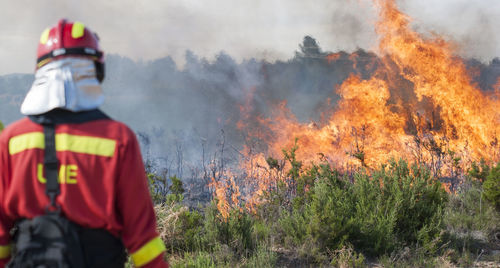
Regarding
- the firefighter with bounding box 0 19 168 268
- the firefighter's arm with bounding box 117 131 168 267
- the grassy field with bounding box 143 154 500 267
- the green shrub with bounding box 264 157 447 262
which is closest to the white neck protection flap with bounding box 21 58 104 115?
the firefighter with bounding box 0 19 168 268

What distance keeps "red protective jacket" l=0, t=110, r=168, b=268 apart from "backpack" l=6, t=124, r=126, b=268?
0.10 feet

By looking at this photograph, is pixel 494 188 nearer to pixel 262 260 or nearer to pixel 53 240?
pixel 262 260

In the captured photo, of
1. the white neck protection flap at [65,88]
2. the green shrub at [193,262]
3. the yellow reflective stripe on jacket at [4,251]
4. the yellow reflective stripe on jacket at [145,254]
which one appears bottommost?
the green shrub at [193,262]

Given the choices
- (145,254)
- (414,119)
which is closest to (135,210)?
(145,254)

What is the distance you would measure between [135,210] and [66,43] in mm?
827

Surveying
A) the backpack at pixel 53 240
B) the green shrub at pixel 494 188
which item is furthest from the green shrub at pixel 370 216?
the backpack at pixel 53 240

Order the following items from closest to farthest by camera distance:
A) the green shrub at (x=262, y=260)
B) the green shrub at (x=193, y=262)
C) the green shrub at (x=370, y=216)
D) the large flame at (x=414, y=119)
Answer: the green shrub at (x=193, y=262) < the green shrub at (x=262, y=260) < the green shrub at (x=370, y=216) < the large flame at (x=414, y=119)

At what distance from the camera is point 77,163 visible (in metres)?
1.67

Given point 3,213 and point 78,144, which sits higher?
point 78,144

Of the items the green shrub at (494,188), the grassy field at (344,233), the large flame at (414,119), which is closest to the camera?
the grassy field at (344,233)

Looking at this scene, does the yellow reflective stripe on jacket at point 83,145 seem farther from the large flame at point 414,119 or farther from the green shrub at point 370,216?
the large flame at point 414,119

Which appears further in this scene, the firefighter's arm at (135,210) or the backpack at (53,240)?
the firefighter's arm at (135,210)

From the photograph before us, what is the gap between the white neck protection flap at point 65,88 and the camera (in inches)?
67.6

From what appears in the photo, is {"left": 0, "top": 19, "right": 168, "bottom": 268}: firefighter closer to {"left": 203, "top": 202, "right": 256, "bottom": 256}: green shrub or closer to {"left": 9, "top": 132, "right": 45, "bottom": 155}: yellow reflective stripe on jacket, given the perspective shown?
{"left": 9, "top": 132, "right": 45, "bottom": 155}: yellow reflective stripe on jacket
